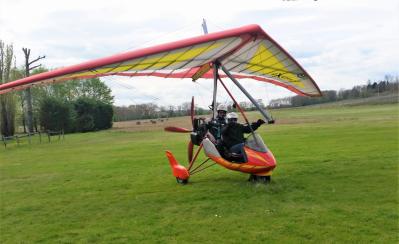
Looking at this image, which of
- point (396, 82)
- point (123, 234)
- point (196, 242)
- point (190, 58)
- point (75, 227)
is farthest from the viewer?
point (396, 82)

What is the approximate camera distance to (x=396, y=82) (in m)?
95.2

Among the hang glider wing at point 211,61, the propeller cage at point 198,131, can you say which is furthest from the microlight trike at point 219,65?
the propeller cage at point 198,131

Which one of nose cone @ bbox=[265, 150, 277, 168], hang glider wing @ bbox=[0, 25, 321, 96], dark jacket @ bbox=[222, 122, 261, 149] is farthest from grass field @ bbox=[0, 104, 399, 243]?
hang glider wing @ bbox=[0, 25, 321, 96]

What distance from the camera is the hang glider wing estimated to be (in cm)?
600

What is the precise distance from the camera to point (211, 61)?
873 cm

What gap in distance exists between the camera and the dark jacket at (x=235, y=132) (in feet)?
27.2

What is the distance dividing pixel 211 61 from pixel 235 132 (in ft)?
5.40

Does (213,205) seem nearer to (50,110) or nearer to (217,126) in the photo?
(217,126)

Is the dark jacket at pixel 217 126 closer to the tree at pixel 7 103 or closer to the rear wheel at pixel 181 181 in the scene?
the rear wheel at pixel 181 181

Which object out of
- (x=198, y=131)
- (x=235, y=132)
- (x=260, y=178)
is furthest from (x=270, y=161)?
(x=198, y=131)

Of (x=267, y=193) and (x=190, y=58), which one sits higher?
(x=190, y=58)

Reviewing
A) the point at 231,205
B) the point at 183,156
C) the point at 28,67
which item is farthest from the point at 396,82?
the point at 231,205

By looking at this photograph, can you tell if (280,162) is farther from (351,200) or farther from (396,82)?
(396,82)

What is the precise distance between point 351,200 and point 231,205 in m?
1.93
